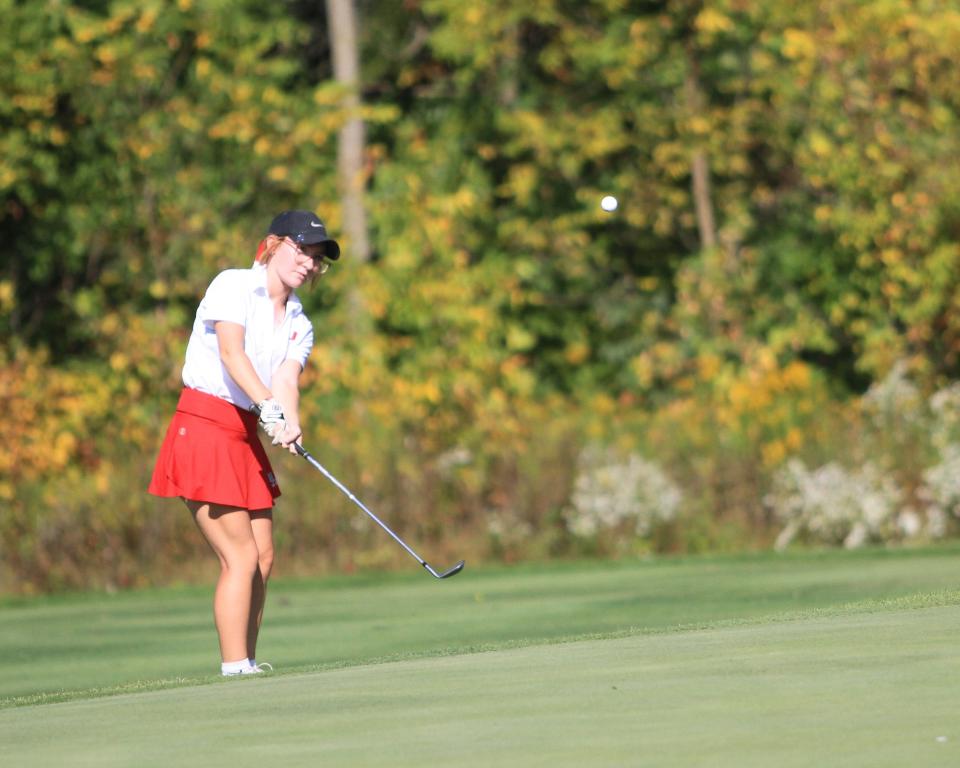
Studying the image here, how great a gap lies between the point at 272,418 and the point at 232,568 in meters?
0.58

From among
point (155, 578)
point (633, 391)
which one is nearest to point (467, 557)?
point (155, 578)

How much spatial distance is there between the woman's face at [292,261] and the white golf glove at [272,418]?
50cm

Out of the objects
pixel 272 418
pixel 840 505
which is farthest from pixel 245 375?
pixel 840 505

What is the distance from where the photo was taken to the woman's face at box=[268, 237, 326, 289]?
748 cm

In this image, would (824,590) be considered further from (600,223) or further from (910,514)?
(600,223)

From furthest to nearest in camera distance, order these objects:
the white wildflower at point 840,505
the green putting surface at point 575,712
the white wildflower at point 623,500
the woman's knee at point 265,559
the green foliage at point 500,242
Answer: the green foliage at point 500,242, the white wildflower at point 623,500, the white wildflower at point 840,505, the woman's knee at point 265,559, the green putting surface at point 575,712

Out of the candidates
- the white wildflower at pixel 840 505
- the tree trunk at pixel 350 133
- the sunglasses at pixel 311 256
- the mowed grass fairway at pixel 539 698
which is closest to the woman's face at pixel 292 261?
the sunglasses at pixel 311 256

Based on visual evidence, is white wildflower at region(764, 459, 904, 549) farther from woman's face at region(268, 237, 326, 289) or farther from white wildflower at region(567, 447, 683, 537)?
woman's face at region(268, 237, 326, 289)

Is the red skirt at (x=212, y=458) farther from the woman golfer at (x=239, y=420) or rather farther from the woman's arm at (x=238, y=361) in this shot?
the woman's arm at (x=238, y=361)

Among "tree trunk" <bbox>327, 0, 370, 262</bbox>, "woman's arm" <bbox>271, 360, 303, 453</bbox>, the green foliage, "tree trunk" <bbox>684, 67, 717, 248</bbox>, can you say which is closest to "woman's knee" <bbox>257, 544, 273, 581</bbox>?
"woman's arm" <bbox>271, 360, 303, 453</bbox>

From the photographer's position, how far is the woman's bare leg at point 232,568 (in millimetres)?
7289

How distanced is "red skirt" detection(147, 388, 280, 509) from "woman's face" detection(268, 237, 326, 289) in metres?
0.49

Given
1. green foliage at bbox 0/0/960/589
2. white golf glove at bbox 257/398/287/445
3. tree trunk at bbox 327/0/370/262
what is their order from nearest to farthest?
1. white golf glove at bbox 257/398/287/445
2. green foliage at bbox 0/0/960/589
3. tree trunk at bbox 327/0/370/262

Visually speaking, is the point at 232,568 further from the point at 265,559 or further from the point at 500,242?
the point at 500,242
